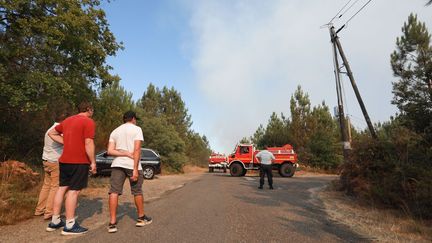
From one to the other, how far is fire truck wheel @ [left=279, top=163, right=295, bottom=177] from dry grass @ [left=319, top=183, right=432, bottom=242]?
16.3m

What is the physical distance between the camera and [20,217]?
6004 mm

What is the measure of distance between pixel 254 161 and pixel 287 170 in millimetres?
2483

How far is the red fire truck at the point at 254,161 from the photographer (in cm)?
2531

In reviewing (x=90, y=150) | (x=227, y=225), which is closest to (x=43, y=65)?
(x=90, y=150)

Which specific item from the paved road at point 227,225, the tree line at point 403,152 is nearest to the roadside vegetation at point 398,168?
the tree line at point 403,152

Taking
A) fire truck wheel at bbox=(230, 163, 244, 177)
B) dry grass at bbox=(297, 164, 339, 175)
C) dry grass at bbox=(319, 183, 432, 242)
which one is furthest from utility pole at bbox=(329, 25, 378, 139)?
dry grass at bbox=(297, 164, 339, 175)

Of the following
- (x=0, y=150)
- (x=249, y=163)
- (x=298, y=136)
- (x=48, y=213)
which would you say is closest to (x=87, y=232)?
(x=48, y=213)

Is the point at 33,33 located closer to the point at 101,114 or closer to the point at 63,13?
the point at 63,13

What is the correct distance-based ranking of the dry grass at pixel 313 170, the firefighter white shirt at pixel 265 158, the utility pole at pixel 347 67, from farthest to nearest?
the dry grass at pixel 313 170 → the utility pole at pixel 347 67 → the firefighter white shirt at pixel 265 158

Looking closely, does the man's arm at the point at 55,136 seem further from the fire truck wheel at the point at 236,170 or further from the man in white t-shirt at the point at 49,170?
the fire truck wheel at the point at 236,170

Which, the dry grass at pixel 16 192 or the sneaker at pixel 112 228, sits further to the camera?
the dry grass at pixel 16 192

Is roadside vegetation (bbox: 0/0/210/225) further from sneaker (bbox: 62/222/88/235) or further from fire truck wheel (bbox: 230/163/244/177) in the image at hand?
fire truck wheel (bbox: 230/163/244/177)

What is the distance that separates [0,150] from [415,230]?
14187 millimetres

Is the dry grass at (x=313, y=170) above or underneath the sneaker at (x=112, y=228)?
above
